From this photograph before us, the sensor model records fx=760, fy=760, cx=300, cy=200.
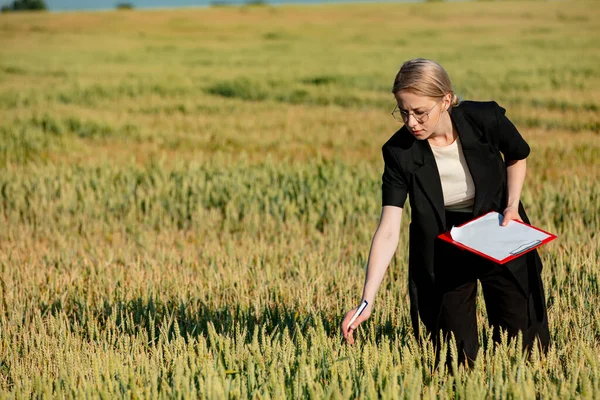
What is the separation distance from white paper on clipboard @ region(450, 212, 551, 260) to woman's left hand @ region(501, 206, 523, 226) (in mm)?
18

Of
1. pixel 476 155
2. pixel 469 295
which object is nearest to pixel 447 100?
pixel 476 155

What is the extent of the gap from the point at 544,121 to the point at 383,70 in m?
11.1

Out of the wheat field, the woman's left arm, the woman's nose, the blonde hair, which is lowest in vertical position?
the wheat field

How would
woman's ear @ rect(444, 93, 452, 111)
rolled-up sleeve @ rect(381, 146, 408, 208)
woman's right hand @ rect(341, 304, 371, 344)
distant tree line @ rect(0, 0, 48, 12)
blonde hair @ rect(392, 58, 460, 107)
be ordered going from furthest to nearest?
distant tree line @ rect(0, 0, 48, 12) < rolled-up sleeve @ rect(381, 146, 408, 208) < woman's ear @ rect(444, 93, 452, 111) < blonde hair @ rect(392, 58, 460, 107) < woman's right hand @ rect(341, 304, 371, 344)

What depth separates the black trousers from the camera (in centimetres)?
335

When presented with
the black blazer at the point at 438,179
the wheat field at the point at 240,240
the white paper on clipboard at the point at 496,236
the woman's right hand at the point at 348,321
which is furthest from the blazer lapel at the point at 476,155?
the woman's right hand at the point at 348,321

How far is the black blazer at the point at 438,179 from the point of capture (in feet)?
10.3

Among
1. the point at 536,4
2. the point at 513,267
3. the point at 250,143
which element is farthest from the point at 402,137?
the point at 536,4

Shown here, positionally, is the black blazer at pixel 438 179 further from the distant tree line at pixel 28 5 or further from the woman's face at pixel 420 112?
the distant tree line at pixel 28 5

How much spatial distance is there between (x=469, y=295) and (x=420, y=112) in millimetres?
952

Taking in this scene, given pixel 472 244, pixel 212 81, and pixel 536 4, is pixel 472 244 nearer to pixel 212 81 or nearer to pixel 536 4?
pixel 212 81

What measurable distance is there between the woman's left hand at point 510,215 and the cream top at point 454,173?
17 cm

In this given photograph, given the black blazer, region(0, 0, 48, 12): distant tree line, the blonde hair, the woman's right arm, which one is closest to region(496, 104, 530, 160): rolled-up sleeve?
→ the black blazer

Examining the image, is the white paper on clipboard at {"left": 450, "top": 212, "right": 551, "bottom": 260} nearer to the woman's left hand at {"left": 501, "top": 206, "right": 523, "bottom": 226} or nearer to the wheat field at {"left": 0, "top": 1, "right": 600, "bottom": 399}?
the woman's left hand at {"left": 501, "top": 206, "right": 523, "bottom": 226}
